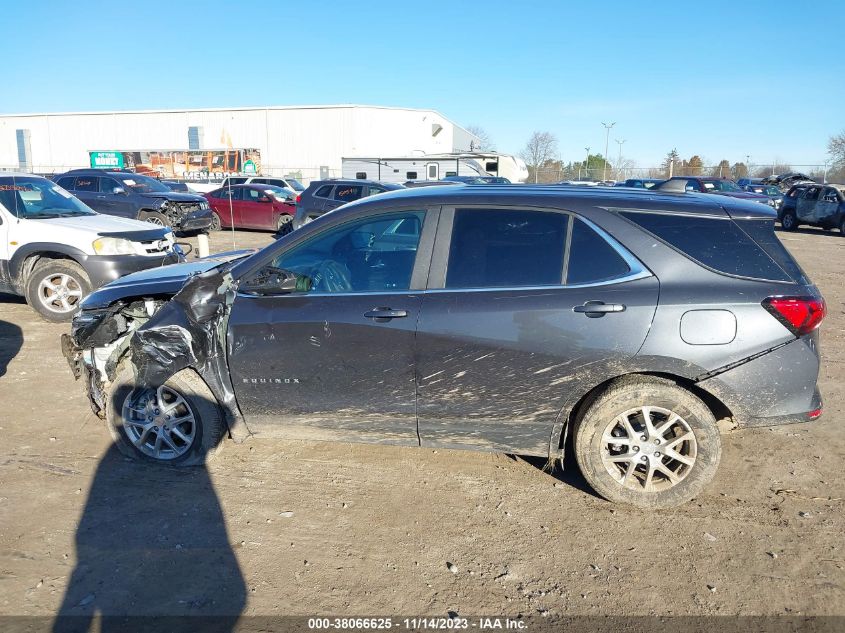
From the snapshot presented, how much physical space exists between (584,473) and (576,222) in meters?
1.48

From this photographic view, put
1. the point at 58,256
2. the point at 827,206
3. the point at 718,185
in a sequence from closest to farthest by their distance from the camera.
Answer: the point at 58,256 → the point at 827,206 → the point at 718,185

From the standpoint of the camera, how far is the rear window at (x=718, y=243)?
3387 millimetres

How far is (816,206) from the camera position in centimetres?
2088

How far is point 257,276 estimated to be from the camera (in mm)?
3727

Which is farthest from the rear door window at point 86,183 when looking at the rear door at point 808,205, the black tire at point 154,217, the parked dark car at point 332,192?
the rear door at point 808,205

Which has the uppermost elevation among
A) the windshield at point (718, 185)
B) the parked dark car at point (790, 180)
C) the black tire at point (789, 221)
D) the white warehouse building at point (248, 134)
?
the white warehouse building at point (248, 134)

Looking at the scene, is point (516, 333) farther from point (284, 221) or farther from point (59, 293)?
point (284, 221)

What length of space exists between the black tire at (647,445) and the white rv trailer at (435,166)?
2873 cm

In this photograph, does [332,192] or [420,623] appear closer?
[420,623]

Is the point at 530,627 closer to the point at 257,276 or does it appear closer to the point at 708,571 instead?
the point at 708,571

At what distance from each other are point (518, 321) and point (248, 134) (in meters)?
51.8

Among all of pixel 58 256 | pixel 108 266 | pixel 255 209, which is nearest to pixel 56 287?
pixel 58 256

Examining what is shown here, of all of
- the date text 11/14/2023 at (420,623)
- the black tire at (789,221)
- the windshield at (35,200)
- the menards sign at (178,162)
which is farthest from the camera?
the menards sign at (178,162)

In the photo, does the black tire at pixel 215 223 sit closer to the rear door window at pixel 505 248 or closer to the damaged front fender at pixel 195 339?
the damaged front fender at pixel 195 339
